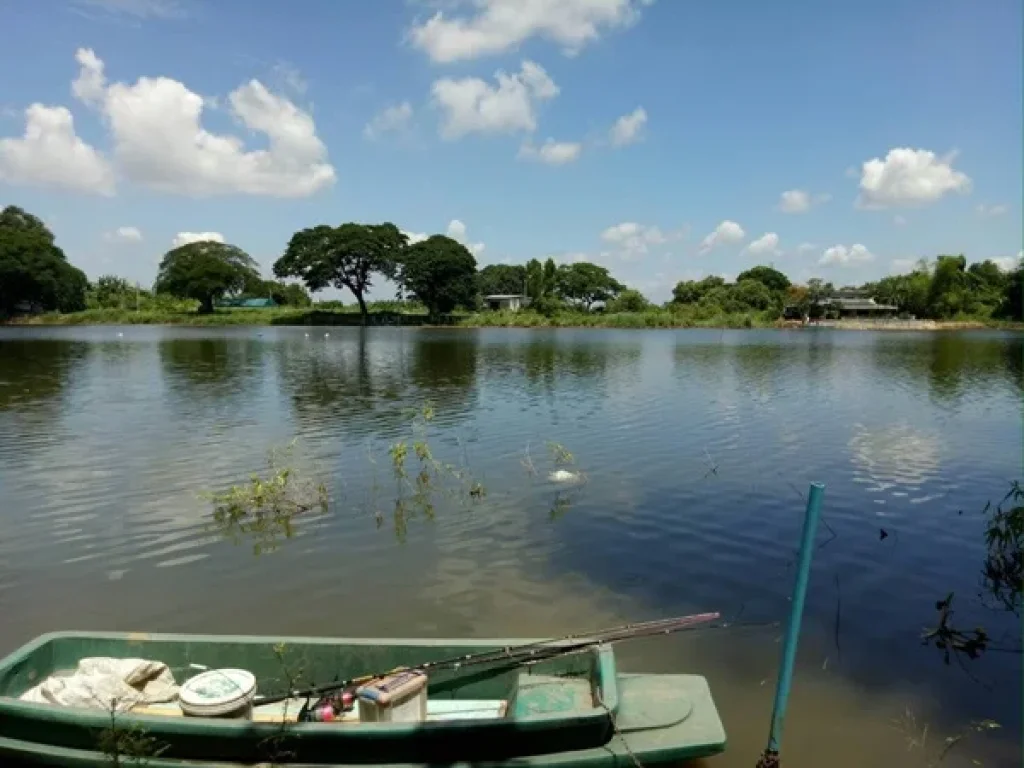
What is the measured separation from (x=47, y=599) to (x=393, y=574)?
525 centimetres

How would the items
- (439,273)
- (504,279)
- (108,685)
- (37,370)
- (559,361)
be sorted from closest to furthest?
1. (108,685)
2. (37,370)
3. (559,361)
4. (439,273)
5. (504,279)

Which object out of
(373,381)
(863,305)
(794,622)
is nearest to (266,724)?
(794,622)

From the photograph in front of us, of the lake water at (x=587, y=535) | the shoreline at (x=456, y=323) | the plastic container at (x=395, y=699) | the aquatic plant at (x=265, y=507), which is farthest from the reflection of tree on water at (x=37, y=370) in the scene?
the shoreline at (x=456, y=323)

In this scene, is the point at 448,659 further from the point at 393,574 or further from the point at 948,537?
the point at 948,537

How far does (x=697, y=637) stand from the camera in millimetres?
9703

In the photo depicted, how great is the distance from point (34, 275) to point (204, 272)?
2369 centimetres

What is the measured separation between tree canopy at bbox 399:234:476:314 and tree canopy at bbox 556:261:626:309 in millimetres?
24815

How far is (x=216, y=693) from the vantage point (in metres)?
6.52

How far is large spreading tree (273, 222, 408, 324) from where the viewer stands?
345ft

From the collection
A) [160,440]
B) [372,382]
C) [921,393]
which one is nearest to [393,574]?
[160,440]

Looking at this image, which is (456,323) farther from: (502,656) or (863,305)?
(502,656)

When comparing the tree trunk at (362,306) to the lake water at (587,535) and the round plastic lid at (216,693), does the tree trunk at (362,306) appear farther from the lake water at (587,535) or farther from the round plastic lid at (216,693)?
the round plastic lid at (216,693)

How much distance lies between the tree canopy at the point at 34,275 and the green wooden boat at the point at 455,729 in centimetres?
11736

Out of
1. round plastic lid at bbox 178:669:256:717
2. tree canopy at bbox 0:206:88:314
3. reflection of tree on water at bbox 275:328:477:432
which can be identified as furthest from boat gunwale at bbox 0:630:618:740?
tree canopy at bbox 0:206:88:314
